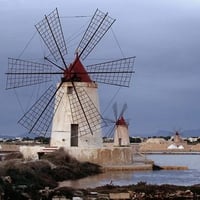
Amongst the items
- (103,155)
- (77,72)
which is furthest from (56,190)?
(77,72)

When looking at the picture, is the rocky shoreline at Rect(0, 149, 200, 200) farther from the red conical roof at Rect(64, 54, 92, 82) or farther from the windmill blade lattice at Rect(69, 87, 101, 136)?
the red conical roof at Rect(64, 54, 92, 82)

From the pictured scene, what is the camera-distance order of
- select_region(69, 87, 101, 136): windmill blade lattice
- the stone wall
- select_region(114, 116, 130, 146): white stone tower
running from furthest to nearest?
select_region(114, 116, 130, 146): white stone tower → select_region(69, 87, 101, 136): windmill blade lattice → the stone wall

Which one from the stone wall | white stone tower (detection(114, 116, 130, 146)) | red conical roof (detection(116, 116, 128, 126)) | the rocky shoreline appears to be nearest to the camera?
the rocky shoreline

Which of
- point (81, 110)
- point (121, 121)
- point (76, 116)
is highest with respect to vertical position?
point (121, 121)

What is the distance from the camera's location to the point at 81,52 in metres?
27.8

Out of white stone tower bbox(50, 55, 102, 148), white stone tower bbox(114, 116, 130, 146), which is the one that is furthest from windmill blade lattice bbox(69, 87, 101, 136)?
white stone tower bbox(114, 116, 130, 146)

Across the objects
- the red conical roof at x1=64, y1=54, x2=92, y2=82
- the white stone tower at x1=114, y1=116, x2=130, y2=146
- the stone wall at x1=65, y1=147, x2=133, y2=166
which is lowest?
the stone wall at x1=65, y1=147, x2=133, y2=166

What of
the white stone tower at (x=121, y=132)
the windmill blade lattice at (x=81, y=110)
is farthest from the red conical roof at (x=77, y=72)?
the white stone tower at (x=121, y=132)

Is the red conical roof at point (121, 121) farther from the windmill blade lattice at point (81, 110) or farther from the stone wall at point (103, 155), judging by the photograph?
the windmill blade lattice at point (81, 110)

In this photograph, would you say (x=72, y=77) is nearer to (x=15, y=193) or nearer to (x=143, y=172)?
(x=143, y=172)

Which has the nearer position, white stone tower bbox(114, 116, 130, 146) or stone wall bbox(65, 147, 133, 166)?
stone wall bbox(65, 147, 133, 166)

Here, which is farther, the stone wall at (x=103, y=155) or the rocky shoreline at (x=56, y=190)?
the stone wall at (x=103, y=155)

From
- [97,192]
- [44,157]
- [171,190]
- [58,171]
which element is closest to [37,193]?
[97,192]

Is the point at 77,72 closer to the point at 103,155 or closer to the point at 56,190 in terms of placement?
the point at 103,155
